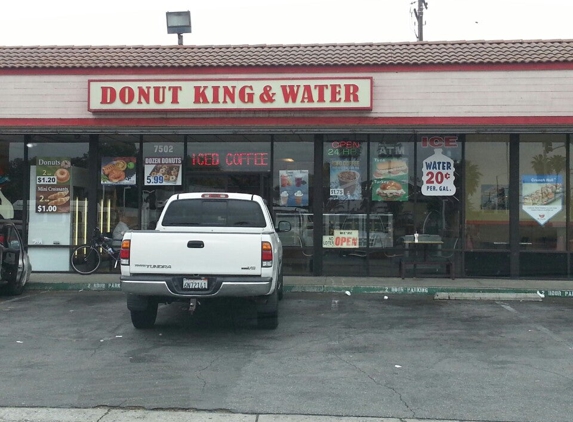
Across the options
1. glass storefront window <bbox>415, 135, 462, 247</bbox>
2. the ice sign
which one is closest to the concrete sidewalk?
glass storefront window <bbox>415, 135, 462, 247</bbox>

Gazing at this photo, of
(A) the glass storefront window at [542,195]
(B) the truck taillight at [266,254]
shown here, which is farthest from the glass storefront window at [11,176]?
(A) the glass storefront window at [542,195]

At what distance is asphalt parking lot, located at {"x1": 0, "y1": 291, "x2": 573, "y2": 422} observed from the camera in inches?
234

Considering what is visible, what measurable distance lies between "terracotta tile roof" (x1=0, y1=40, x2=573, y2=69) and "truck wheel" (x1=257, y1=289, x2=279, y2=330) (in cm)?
686

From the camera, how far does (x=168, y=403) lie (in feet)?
19.4

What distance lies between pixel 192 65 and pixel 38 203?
540cm

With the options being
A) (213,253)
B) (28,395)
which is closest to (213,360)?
(213,253)

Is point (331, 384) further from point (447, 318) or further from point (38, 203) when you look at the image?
point (38, 203)

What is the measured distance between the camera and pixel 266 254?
8.37 metres

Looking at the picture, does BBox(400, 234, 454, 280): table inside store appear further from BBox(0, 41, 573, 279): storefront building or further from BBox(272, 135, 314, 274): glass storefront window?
BBox(272, 135, 314, 274): glass storefront window

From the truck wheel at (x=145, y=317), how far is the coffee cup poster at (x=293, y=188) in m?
6.61

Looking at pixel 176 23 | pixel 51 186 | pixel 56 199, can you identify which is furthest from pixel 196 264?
pixel 176 23

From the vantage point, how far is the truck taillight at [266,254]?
8.35 meters

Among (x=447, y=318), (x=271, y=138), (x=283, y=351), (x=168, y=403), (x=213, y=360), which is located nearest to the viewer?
(x=168, y=403)

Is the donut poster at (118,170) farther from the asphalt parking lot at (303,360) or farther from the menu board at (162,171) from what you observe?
the asphalt parking lot at (303,360)
